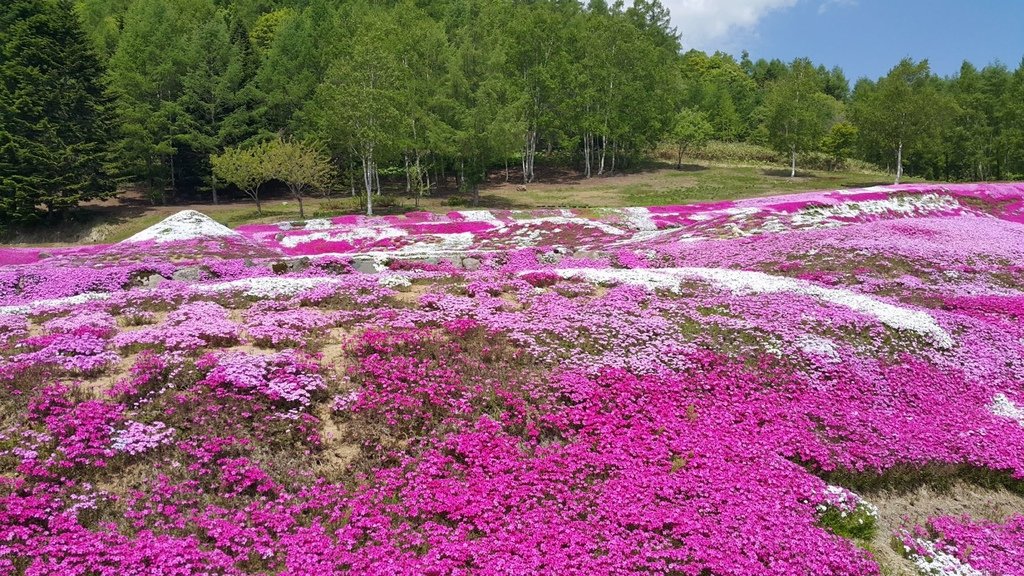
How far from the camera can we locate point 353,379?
11.9 meters

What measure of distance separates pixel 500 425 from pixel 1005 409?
1261 centimetres

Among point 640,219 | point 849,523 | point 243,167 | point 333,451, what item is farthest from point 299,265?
point 243,167

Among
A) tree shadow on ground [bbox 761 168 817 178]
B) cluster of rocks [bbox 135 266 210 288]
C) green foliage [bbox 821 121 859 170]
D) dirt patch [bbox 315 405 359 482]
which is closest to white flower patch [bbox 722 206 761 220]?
cluster of rocks [bbox 135 266 210 288]

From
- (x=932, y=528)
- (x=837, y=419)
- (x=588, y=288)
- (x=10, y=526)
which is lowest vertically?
(x=932, y=528)

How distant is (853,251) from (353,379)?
2454 centimetres

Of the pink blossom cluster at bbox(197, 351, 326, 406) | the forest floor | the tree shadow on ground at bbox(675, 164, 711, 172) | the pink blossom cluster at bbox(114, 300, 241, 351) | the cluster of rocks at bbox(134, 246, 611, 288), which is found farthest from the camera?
the tree shadow on ground at bbox(675, 164, 711, 172)

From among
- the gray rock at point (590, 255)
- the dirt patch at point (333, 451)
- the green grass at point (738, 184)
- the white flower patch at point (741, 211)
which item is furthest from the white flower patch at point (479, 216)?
the dirt patch at point (333, 451)

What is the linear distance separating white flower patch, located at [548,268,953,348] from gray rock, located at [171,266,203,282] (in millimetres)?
14263

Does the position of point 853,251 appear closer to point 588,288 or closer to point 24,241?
point 588,288

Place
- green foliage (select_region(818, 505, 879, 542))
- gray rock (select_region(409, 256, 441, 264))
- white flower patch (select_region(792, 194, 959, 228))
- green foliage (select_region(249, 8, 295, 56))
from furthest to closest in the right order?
green foliage (select_region(249, 8, 295, 56)) → white flower patch (select_region(792, 194, 959, 228)) → gray rock (select_region(409, 256, 441, 264)) → green foliage (select_region(818, 505, 879, 542))

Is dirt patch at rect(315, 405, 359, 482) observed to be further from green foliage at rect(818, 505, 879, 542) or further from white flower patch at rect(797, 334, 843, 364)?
white flower patch at rect(797, 334, 843, 364)

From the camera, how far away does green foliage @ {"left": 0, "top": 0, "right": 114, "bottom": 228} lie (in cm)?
4894

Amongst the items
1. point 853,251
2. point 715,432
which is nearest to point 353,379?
point 715,432

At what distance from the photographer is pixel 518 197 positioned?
6850 cm
